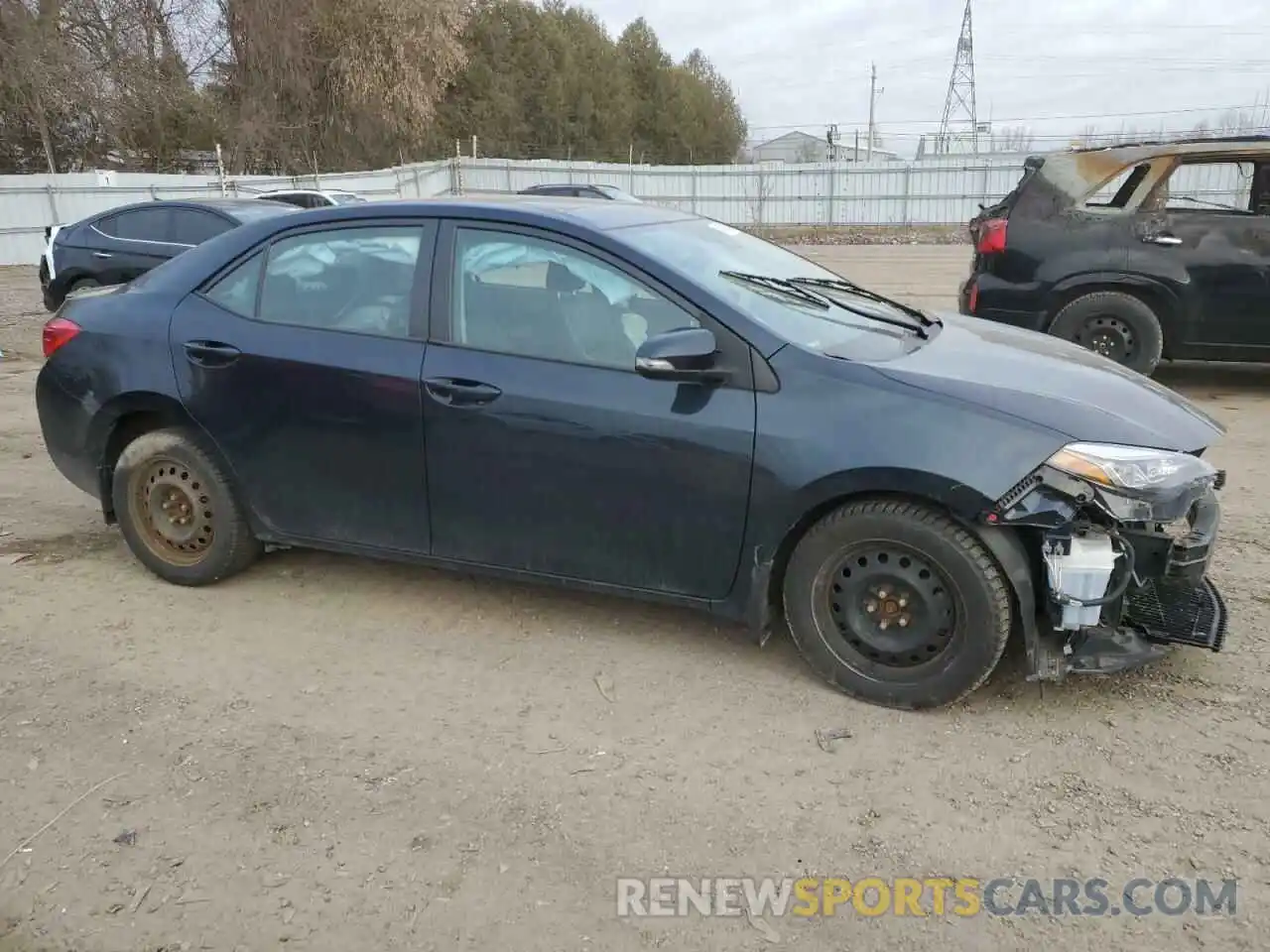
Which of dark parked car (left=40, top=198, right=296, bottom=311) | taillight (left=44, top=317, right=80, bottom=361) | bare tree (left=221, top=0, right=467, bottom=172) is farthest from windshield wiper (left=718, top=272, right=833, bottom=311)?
bare tree (left=221, top=0, right=467, bottom=172)

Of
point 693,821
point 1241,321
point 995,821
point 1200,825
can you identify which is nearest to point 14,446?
point 693,821

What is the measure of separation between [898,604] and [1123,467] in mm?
800

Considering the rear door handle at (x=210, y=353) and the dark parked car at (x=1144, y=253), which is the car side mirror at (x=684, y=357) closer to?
the rear door handle at (x=210, y=353)

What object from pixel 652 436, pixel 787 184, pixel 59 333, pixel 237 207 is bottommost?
pixel 652 436

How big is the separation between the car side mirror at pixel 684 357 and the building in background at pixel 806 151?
1585 inches

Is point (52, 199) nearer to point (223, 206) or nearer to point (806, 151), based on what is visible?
point (223, 206)

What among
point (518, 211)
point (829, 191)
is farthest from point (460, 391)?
point (829, 191)

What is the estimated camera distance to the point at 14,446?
6773mm

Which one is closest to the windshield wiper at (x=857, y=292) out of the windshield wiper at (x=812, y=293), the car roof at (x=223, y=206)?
the windshield wiper at (x=812, y=293)

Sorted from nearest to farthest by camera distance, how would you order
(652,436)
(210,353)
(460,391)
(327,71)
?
1. (652,436)
2. (460,391)
3. (210,353)
4. (327,71)

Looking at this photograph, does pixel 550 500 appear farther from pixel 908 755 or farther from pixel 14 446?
pixel 14 446

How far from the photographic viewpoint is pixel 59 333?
14.6ft

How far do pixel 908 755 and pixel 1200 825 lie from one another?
787 mm

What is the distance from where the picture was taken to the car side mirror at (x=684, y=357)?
128 inches
